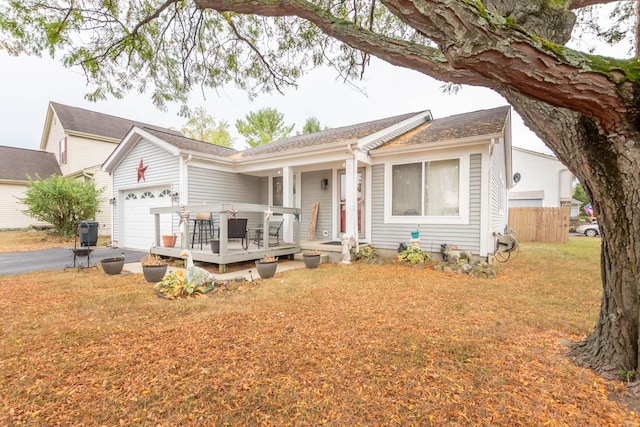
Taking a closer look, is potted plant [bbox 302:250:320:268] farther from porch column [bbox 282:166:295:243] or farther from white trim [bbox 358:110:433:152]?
white trim [bbox 358:110:433:152]

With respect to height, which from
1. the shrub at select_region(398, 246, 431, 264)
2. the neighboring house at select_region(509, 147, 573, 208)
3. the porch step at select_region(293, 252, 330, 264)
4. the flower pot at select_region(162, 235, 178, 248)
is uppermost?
the neighboring house at select_region(509, 147, 573, 208)

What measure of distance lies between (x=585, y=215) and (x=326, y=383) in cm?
3403

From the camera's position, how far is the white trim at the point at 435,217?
22.8 feet

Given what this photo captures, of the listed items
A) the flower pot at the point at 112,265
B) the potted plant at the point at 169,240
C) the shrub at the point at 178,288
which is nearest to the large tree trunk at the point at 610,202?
the shrub at the point at 178,288

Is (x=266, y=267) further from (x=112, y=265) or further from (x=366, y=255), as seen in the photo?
(x=112, y=265)

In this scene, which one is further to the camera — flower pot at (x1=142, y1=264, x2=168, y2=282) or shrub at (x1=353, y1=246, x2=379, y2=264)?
shrub at (x1=353, y1=246, x2=379, y2=264)

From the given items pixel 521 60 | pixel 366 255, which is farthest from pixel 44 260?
pixel 521 60

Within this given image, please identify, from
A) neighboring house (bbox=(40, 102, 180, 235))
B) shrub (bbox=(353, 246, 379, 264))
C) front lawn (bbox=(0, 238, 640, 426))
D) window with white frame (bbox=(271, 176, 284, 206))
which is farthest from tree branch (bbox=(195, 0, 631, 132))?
neighboring house (bbox=(40, 102, 180, 235))

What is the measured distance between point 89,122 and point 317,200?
18.8 m

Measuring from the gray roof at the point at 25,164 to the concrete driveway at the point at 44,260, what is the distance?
11440 mm

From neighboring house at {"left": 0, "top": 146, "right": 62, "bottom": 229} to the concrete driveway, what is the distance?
30.1 feet

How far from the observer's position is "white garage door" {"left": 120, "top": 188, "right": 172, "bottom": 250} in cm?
936

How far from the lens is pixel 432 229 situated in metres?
7.44

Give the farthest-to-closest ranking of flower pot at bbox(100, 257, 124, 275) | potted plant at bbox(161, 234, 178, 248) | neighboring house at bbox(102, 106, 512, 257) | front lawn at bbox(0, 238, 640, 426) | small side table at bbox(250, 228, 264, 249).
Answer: small side table at bbox(250, 228, 264, 249) < potted plant at bbox(161, 234, 178, 248) < neighboring house at bbox(102, 106, 512, 257) < flower pot at bbox(100, 257, 124, 275) < front lawn at bbox(0, 238, 640, 426)
